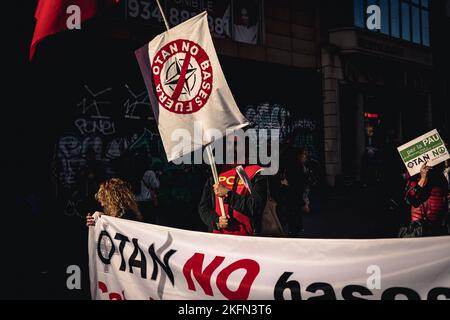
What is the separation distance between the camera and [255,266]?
3609 millimetres

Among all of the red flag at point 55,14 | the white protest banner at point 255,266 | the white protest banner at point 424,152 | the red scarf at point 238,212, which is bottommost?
the white protest banner at point 255,266

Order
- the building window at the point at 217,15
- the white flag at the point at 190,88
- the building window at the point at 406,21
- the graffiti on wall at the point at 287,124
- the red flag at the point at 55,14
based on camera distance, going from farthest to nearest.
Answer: the building window at the point at 406,21, the graffiti on wall at the point at 287,124, the building window at the point at 217,15, the red flag at the point at 55,14, the white flag at the point at 190,88

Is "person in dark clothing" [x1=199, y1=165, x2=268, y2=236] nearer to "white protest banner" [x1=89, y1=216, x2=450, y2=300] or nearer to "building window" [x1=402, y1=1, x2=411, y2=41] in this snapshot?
"white protest banner" [x1=89, y1=216, x2=450, y2=300]

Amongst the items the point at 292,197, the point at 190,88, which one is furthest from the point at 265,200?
the point at 292,197

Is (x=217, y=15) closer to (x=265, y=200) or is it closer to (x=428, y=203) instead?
(x=428, y=203)

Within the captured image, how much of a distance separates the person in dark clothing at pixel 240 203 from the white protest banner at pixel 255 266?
1.91ft

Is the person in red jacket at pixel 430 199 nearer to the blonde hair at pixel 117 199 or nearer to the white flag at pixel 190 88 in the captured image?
the white flag at pixel 190 88

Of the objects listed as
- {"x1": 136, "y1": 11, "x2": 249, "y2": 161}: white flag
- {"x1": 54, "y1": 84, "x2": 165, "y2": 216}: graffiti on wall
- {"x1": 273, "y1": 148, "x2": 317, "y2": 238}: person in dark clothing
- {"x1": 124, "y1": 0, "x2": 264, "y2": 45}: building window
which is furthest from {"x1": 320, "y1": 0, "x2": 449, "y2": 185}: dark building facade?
{"x1": 136, "y1": 11, "x2": 249, "y2": 161}: white flag

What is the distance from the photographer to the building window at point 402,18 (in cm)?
1848

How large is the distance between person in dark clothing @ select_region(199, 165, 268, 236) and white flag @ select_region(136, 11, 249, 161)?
1.60 ft

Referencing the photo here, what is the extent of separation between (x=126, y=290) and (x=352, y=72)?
631 inches

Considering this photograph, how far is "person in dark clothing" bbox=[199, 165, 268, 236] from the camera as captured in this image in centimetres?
434

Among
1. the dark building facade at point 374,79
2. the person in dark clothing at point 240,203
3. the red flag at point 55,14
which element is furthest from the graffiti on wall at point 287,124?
the person in dark clothing at point 240,203
